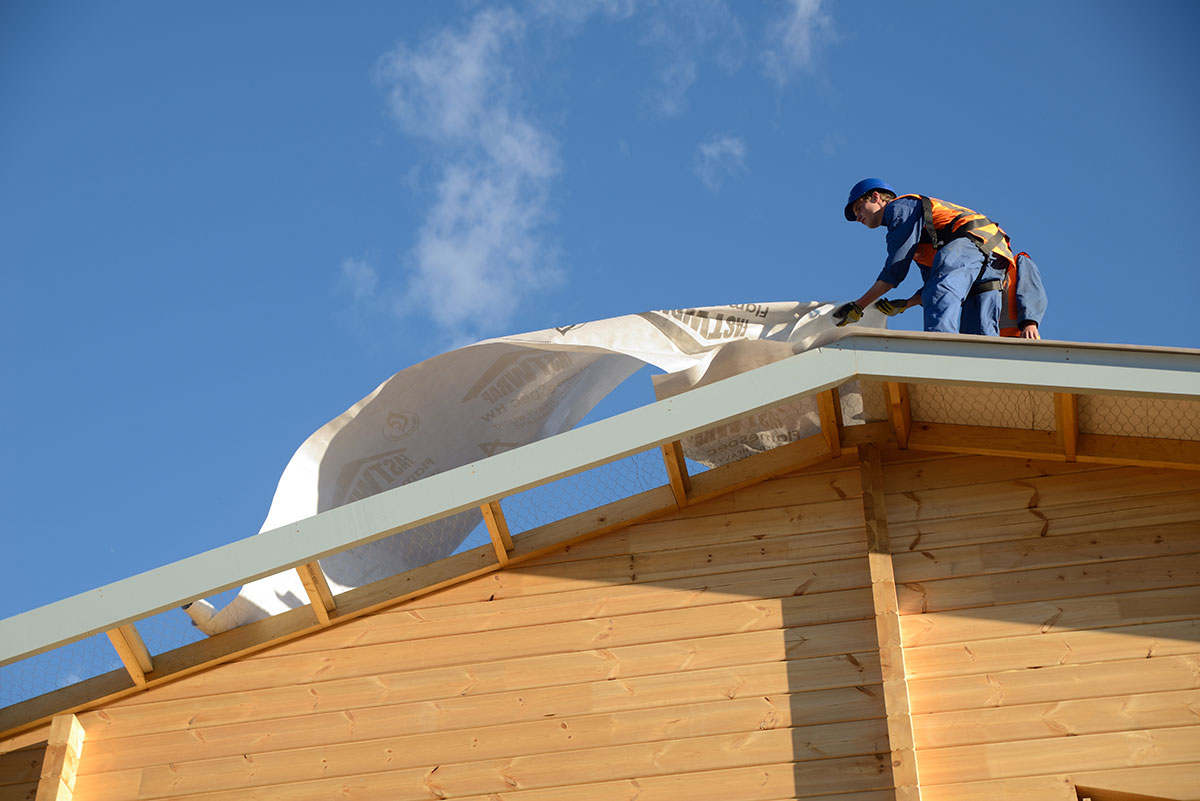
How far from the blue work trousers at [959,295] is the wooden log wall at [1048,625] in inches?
29.2

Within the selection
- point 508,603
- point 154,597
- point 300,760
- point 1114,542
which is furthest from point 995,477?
point 154,597

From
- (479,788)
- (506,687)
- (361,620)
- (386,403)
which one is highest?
(386,403)

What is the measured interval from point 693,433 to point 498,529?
1.06 m

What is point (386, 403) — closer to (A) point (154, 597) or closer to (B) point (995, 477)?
(A) point (154, 597)

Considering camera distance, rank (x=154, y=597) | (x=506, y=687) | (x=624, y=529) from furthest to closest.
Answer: (x=624, y=529) < (x=506, y=687) < (x=154, y=597)

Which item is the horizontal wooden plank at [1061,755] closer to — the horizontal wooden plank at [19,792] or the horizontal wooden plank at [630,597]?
the horizontal wooden plank at [630,597]

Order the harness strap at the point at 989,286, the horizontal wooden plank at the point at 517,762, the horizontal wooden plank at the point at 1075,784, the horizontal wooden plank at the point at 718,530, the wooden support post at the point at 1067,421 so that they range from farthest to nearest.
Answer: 1. the harness strap at the point at 989,286
2. the horizontal wooden plank at the point at 718,530
3. the wooden support post at the point at 1067,421
4. the horizontal wooden plank at the point at 517,762
5. the horizontal wooden plank at the point at 1075,784

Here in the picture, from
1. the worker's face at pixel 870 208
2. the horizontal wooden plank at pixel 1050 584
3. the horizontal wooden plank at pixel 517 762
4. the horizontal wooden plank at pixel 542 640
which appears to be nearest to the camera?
the horizontal wooden plank at pixel 517 762

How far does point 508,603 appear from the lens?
5273 mm

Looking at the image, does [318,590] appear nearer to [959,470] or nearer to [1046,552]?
[959,470]

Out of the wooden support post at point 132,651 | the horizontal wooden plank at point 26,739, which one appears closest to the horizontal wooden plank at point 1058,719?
the wooden support post at point 132,651

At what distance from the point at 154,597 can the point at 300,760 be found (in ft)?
3.05

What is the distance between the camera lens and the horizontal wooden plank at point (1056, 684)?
4.53m

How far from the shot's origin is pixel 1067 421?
4957mm
